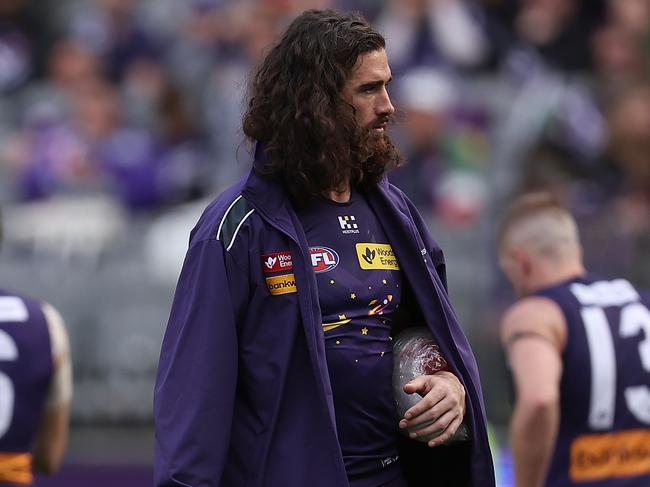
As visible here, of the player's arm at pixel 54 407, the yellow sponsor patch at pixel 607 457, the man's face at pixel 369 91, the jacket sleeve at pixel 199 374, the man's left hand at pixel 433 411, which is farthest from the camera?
the yellow sponsor patch at pixel 607 457

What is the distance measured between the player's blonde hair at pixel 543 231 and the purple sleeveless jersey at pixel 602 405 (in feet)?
0.97

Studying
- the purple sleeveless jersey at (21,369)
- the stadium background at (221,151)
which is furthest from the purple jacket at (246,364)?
the stadium background at (221,151)

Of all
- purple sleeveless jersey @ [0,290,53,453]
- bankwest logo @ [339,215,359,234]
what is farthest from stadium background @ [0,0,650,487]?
bankwest logo @ [339,215,359,234]

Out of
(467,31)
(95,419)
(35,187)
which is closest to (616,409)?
(95,419)

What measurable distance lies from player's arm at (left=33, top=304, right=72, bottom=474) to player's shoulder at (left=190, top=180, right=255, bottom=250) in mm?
1218

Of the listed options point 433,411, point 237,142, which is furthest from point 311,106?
point 237,142

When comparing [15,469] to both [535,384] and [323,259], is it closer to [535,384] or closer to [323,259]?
[323,259]

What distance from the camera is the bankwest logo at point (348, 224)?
3.71 meters

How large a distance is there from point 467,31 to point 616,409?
633 centimetres

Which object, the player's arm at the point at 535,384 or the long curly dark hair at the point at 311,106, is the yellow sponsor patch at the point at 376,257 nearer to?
the long curly dark hair at the point at 311,106

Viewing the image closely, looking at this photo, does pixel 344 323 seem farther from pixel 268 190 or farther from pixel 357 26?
pixel 357 26

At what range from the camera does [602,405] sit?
4875 millimetres

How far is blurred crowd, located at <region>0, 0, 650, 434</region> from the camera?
8.87m

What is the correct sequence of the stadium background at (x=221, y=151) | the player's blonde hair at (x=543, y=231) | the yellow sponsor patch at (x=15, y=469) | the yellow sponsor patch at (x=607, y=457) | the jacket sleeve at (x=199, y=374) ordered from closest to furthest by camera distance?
the jacket sleeve at (x=199, y=374)
the yellow sponsor patch at (x=15, y=469)
the yellow sponsor patch at (x=607, y=457)
the player's blonde hair at (x=543, y=231)
the stadium background at (x=221, y=151)
